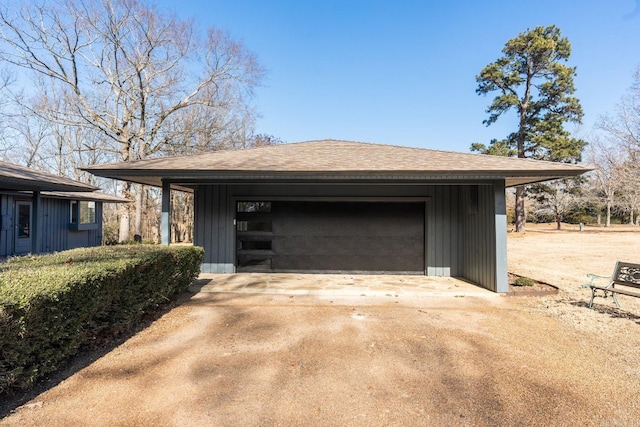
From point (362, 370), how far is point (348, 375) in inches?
6.7

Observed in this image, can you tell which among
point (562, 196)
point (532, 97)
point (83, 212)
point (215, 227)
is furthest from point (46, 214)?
point (562, 196)

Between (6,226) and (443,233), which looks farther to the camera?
(6,226)

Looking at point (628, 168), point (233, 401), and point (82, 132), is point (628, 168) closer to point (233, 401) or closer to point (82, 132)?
point (233, 401)

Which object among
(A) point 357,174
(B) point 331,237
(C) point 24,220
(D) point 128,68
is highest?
(D) point 128,68

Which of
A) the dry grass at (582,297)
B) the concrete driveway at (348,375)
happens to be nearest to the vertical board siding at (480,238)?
the dry grass at (582,297)

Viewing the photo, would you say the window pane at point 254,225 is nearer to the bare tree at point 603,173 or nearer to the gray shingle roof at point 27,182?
the gray shingle roof at point 27,182

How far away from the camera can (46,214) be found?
1183 centimetres

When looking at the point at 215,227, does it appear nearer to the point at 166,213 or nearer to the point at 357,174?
the point at 166,213

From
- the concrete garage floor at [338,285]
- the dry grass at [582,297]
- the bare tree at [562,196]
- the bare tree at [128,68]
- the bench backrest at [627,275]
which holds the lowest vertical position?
the dry grass at [582,297]

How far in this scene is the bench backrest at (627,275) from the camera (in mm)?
4770

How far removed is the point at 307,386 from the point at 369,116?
57.4 feet

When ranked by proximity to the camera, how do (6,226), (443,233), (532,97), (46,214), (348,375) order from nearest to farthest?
(348,375) → (443,233) → (6,226) → (46,214) → (532,97)

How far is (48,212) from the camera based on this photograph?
1192cm

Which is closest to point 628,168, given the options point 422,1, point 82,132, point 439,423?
point 422,1
